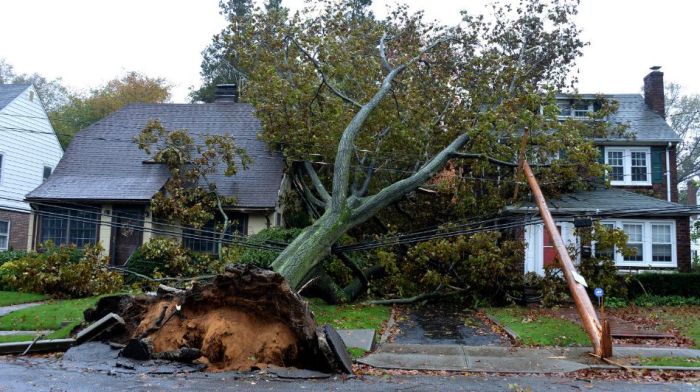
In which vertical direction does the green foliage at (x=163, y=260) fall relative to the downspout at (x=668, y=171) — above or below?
below

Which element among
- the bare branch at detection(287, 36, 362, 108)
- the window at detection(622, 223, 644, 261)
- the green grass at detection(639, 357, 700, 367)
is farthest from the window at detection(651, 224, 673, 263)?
the bare branch at detection(287, 36, 362, 108)

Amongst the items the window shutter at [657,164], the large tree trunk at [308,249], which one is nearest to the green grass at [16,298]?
the large tree trunk at [308,249]

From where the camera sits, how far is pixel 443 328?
43.8 feet

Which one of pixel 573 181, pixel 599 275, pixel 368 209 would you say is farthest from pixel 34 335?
pixel 573 181

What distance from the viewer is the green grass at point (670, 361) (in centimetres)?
Answer: 943

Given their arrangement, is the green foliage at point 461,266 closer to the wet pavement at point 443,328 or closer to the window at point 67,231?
the wet pavement at point 443,328

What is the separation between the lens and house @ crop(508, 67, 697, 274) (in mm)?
18312

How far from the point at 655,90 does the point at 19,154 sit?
2721 cm

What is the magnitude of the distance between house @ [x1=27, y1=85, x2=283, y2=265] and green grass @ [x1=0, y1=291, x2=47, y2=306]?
294 centimetres

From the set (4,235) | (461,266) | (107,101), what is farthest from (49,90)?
(461,266)

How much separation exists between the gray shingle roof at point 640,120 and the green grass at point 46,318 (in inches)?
703

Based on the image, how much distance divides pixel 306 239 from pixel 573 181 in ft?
32.4

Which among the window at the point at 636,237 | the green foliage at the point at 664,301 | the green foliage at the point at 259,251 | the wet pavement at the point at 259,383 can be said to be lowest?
the wet pavement at the point at 259,383

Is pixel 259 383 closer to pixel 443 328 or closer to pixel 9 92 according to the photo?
pixel 443 328
